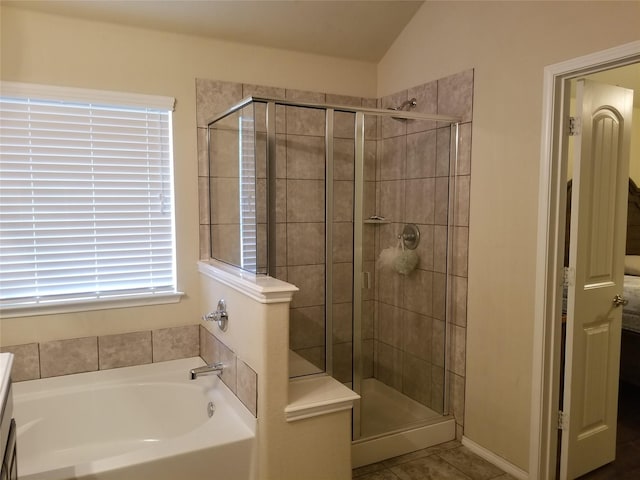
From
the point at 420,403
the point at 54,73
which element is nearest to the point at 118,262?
the point at 54,73

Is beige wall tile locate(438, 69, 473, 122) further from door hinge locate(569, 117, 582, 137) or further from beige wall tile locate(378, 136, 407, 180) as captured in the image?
door hinge locate(569, 117, 582, 137)

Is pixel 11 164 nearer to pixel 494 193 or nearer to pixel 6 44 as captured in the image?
pixel 6 44

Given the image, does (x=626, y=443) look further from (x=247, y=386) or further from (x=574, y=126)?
(x=247, y=386)

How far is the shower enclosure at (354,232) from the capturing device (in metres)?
2.57

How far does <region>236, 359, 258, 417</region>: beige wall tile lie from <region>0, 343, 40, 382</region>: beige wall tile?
120 centimetres

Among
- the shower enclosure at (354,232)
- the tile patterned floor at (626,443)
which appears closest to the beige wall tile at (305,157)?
the shower enclosure at (354,232)

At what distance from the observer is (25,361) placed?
2.67 metres

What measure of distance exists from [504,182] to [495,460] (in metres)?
1.51

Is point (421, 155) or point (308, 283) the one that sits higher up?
point (421, 155)

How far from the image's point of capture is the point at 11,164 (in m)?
2.60

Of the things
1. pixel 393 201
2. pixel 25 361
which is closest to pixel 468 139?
pixel 393 201

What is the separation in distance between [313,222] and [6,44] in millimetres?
1845

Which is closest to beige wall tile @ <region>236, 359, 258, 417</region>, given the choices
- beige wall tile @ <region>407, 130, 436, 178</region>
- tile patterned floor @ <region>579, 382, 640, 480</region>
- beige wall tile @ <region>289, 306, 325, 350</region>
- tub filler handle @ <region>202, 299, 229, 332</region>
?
tub filler handle @ <region>202, 299, 229, 332</region>

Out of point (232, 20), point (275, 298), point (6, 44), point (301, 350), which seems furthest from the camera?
point (232, 20)
